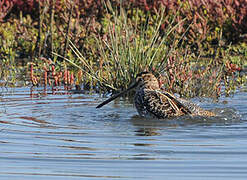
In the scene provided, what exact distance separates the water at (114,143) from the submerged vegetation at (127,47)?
93cm

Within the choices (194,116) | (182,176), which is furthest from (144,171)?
(194,116)

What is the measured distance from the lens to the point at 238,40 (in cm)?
1525

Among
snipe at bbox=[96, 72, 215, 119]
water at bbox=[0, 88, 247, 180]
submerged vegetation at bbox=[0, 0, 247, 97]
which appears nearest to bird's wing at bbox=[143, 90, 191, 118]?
snipe at bbox=[96, 72, 215, 119]

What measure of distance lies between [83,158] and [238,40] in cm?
1049

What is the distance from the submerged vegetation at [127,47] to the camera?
32.6 ft

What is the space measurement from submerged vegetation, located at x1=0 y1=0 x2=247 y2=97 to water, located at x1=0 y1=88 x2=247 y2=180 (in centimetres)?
93

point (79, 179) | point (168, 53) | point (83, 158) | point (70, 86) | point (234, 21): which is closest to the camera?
point (79, 179)

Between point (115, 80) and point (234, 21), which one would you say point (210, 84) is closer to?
point (115, 80)

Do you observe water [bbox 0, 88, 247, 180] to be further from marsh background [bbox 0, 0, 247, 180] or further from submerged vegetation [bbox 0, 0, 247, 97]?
submerged vegetation [bbox 0, 0, 247, 97]

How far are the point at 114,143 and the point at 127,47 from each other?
3.90 meters

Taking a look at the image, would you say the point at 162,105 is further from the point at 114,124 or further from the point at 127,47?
the point at 127,47

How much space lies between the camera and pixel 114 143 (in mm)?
6105

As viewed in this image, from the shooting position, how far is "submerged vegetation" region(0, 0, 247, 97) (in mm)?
9945

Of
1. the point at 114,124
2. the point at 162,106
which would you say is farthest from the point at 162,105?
the point at 114,124
